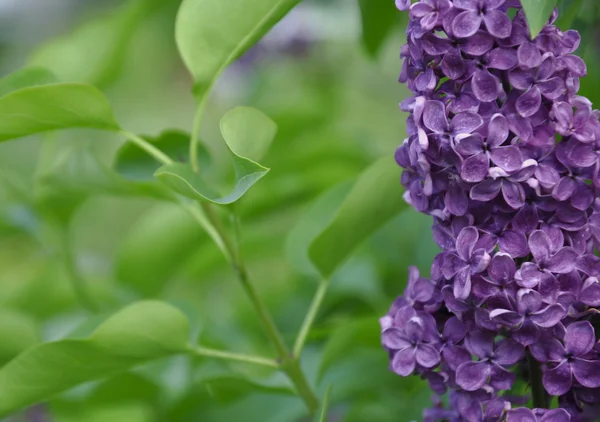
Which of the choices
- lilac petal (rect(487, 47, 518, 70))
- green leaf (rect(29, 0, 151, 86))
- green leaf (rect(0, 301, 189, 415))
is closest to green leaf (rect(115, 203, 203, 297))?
green leaf (rect(29, 0, 151, 86))

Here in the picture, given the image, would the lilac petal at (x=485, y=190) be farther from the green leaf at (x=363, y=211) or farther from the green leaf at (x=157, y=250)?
the green leaf at (x=157, y=250)

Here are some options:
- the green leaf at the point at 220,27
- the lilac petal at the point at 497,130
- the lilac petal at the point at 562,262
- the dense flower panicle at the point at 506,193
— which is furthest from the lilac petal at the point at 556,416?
the green leaf at the point at 220,27

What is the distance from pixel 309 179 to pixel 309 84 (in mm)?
745

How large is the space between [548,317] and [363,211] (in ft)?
0.86

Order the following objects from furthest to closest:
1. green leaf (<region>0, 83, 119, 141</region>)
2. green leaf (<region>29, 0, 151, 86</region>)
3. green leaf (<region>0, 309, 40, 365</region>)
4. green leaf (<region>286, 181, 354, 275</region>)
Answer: green leaf (<region>29, 0, 151, 86</region>) → green leaf (<region>0, 309, 40, 365</region>) → green leaf (<region>286, 181, 354, 275</region>) → green leaf (<region>0, 83, 119, 141</region>)

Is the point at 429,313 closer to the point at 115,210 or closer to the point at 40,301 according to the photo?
the point at 40,301

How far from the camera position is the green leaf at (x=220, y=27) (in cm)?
81

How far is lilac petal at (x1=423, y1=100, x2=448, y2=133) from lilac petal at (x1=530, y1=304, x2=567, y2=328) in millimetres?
152

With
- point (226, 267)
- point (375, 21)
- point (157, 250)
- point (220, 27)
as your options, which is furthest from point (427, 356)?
point (226, 267)

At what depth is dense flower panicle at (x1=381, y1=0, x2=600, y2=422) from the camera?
65cm

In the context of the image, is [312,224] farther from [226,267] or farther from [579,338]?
[226,267]

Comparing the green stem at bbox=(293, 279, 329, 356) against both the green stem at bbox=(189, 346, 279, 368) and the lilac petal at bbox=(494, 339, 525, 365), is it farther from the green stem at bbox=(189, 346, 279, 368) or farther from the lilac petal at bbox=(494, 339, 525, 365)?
the lilac petal at bbox=(494, 339, 525, 365)

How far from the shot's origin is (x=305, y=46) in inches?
83.6

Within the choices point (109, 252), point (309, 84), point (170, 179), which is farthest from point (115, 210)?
point (170, 179)
